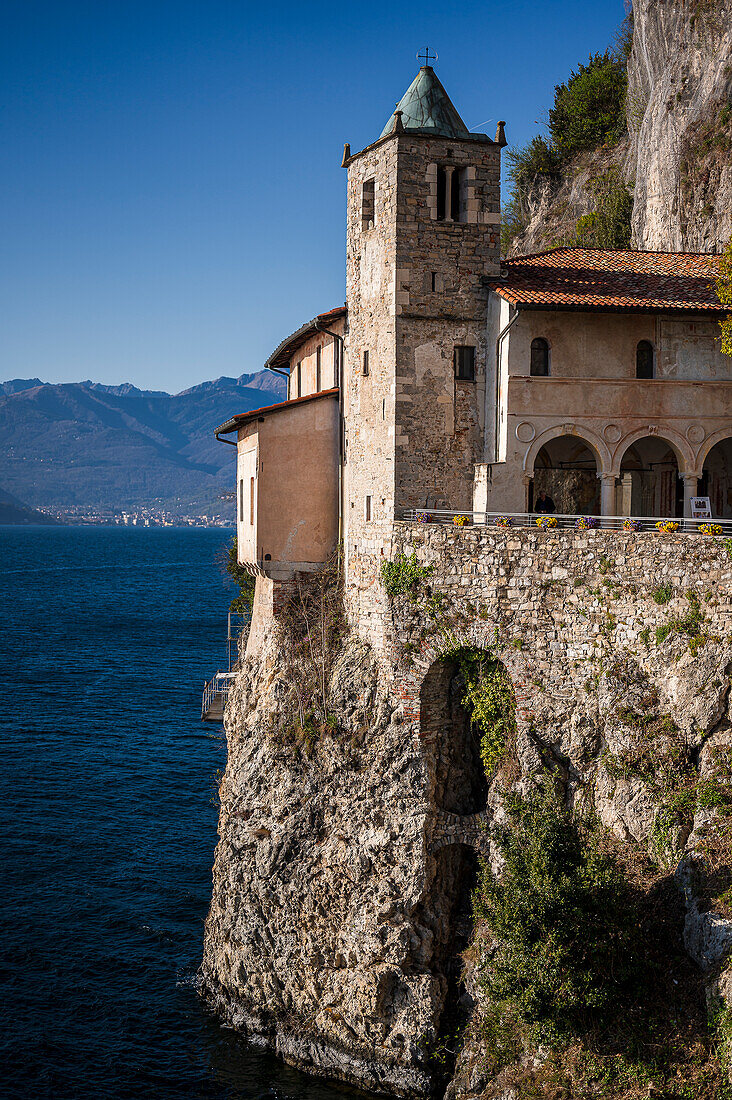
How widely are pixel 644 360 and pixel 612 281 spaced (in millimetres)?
2779

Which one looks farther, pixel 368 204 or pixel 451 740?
pixel 368 204

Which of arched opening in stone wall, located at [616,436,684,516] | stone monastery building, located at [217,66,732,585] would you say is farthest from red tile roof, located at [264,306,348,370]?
arched opening in stone wall, located at [616,436,684,516]

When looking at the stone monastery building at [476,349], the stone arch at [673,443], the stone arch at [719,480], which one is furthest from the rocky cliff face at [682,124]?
the stone arch at [673,443]

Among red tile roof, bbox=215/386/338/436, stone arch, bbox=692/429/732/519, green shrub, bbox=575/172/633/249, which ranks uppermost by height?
green shrub, bbox=575/172/633/249

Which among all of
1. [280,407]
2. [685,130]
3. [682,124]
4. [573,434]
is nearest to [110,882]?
[280,407]

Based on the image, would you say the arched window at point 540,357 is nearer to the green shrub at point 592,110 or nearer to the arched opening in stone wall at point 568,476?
the arched opening in stone wall at point 568,476

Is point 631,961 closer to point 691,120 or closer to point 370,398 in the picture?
point 370,398

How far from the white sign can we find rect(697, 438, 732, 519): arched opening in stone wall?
3909mm

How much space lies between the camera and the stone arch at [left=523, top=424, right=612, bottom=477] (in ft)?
94.8

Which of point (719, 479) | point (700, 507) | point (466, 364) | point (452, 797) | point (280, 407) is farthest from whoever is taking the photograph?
point (719, 479)

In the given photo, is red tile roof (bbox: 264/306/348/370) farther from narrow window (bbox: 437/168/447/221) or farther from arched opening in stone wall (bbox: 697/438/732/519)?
arched opening in stone wall (bbox: 697/438/732/519)

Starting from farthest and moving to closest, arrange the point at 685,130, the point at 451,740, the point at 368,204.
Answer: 1. the point at 685,130
2. the point at 368,204
3. the point at 451,740

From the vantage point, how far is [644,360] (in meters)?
29.7

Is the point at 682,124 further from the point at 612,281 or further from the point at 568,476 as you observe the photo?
the point at 568,476
